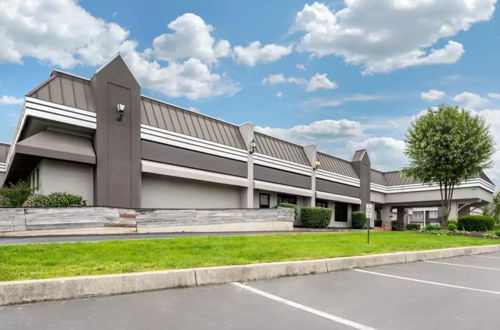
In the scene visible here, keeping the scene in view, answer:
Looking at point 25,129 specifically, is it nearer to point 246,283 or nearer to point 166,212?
point 166,212

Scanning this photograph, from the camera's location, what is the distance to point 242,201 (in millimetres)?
26266

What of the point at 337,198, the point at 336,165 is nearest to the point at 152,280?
the point at 337,198

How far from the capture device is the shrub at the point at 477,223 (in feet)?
83.6

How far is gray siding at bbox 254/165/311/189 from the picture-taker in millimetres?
27297

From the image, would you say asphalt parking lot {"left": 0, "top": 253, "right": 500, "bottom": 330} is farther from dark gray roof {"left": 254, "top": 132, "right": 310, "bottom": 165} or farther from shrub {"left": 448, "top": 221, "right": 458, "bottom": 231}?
shrub {"left": 448, "top": 221, "right": 458, "bottom": 231}

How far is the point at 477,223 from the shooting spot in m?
25.7

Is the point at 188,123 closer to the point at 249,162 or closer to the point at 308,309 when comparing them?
the point at 249,162

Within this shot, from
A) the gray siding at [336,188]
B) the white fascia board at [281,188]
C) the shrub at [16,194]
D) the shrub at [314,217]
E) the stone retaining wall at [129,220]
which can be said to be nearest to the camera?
the stone retaining wall at [129,220]

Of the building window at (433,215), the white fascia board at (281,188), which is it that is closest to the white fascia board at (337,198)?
the white fascia board at (281,188)

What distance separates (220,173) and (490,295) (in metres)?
19.0

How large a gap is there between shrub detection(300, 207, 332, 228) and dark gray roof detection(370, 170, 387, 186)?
53.0 feet

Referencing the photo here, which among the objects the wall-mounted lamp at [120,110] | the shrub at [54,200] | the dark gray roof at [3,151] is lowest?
the shrub at [54,200]

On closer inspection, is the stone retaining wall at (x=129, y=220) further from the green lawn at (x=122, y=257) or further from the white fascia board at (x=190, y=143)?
the green lawn at (x=122, y=257)

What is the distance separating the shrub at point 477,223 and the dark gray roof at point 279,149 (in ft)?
40.3
